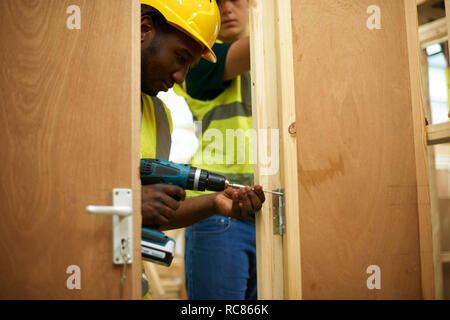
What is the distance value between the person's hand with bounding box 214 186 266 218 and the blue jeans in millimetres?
401

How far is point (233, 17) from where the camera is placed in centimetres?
217

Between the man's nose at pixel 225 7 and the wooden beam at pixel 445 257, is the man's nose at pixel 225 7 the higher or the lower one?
the higher one

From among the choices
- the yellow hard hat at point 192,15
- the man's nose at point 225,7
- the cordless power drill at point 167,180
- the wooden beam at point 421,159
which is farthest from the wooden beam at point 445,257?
the man's nose at point 225,7

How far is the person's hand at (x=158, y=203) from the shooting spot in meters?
1.32

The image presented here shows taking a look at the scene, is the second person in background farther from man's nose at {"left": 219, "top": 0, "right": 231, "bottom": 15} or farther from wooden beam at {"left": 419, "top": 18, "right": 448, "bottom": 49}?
wooden beam at {"left": 419, "top": 18, "right": 448, "bottom": 49}

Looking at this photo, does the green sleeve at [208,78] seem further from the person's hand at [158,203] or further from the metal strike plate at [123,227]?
the metal strike plate at [123,227]

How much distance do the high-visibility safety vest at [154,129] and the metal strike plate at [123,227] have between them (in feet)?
1.82

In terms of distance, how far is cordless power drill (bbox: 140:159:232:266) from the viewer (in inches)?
48.5

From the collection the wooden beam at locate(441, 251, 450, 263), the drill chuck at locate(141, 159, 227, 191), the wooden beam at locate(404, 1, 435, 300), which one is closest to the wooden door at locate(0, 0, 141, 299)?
the drill chuck at locate(141, 159, 227, 191)

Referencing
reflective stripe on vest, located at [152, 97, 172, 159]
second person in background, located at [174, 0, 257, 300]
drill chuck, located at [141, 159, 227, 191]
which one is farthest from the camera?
second person in background, located at [174, 0, 257, 300]

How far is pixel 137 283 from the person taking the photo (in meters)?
1.04

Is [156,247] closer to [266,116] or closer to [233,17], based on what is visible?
[266,116]

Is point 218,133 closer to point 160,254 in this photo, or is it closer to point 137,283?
point 160,254

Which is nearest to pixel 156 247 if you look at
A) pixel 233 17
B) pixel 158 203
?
pixel 158 203
